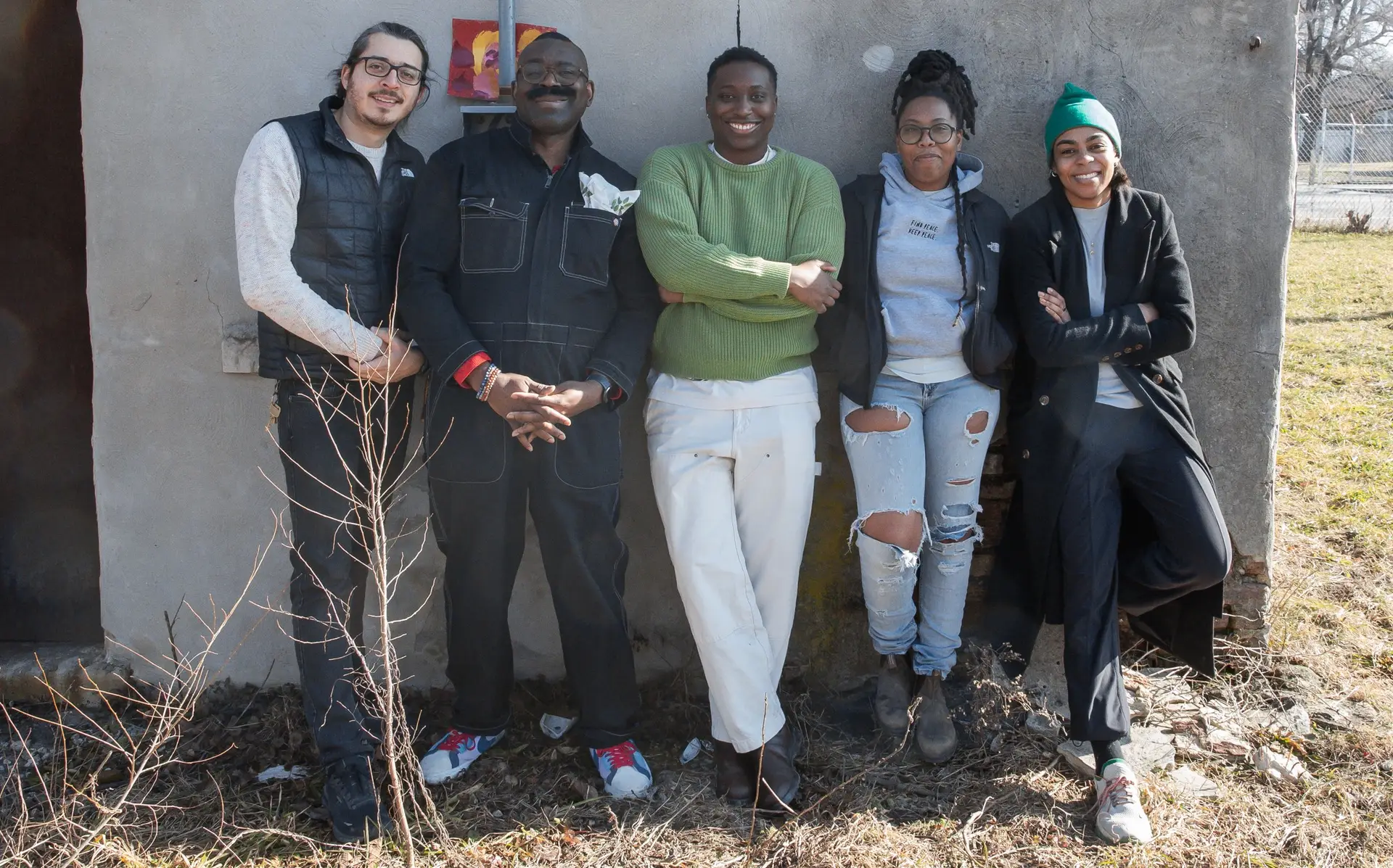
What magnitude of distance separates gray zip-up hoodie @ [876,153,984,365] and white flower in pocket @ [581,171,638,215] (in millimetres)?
814

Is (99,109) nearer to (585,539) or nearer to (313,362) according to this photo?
(313,362)

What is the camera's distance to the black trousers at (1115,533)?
3219 mm

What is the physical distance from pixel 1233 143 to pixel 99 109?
13.0 ft

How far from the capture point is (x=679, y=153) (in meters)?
3.23

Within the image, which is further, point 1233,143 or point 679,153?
point 1233,143

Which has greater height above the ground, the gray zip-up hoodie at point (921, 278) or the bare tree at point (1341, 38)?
the bare tree at point (1341, 38)

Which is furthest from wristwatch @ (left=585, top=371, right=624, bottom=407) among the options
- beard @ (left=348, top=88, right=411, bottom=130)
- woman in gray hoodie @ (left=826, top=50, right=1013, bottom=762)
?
beard @ (left=348, top=88, right=411, bottom=130)

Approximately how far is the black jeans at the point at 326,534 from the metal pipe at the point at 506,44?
115cm

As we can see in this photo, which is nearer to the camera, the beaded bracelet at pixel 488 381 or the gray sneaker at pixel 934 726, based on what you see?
the beaded bracelet at pixel 488 381

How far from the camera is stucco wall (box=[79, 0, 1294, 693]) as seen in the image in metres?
3.54

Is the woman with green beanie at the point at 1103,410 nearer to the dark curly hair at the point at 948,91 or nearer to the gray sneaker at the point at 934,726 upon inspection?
the dark curly hair at the point at 948,91

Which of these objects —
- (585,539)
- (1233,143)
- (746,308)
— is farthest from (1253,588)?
(585,539)

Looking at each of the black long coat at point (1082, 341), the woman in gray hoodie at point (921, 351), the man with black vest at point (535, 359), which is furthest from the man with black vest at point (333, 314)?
the black long coat at point (1082, 341)

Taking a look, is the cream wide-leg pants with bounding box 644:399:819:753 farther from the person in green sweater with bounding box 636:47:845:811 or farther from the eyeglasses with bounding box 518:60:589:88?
the eyeglasses with bounding box 518:60:589:88
